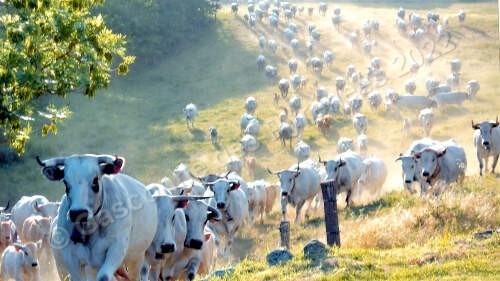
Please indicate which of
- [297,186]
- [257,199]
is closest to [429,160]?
[297,186]

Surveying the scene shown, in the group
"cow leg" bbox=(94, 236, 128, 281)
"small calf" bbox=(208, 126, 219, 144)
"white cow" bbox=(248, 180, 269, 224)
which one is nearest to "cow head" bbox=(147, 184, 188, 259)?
"cow leg" bbox=(94, 236, 128, 281)

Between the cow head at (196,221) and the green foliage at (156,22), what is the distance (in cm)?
4590

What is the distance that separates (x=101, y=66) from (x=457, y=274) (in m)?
5.70

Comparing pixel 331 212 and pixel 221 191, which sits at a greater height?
pixel 221 191

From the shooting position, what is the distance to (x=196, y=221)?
12539 mm

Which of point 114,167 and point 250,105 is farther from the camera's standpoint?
point 250,105

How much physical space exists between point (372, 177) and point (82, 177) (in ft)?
70.1

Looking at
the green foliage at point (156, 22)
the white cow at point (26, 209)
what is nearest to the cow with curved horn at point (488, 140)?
the white cow at point (26, 209)

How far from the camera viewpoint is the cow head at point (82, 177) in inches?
351

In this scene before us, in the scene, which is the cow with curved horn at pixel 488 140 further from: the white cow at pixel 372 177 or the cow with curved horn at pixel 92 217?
the cow with curved horn at pixel 92 217

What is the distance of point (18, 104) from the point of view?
10.9m

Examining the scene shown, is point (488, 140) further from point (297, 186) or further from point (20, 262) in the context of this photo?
point (20, 262)

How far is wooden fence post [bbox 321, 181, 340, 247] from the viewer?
12648mm

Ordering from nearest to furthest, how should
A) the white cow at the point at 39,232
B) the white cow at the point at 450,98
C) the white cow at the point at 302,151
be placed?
the white cow at the point at 39,232
the white cow at the point at 302,151
the white cow at the point at 450,98
